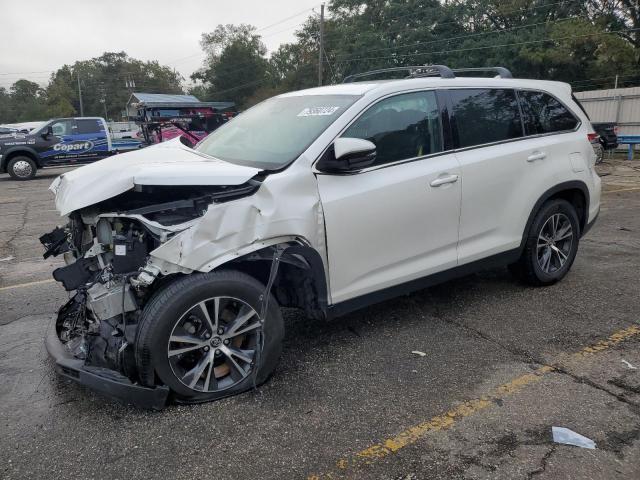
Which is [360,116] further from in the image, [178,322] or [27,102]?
[27,102]

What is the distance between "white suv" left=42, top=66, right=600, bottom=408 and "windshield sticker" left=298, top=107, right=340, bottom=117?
2 centimetres

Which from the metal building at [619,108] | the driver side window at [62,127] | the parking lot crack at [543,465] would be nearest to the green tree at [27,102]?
the driver side window at [62,127]

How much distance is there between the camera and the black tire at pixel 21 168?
1697 cm

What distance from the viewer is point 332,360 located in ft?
11.9

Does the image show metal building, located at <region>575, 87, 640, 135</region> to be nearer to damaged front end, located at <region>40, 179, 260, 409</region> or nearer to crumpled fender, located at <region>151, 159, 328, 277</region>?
crumpled fender, located at <region>151, 159, 328, 277</region>

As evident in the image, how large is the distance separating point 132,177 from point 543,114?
3577 millimetres

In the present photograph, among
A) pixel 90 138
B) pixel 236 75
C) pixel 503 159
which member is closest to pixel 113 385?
pixel 503 159

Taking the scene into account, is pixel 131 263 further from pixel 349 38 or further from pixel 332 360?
pixel 349 38

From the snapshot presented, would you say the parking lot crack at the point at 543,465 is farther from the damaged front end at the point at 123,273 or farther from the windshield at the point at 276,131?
the windshield at the point at 276,131

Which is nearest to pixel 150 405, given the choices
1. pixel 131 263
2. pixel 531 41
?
pixel 131 263

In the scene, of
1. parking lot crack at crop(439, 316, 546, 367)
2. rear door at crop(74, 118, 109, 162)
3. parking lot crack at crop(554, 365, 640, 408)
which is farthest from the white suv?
rear door at crop(74, 118, 109, 162)

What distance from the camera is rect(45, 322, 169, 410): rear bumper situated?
Answer: 111 inches

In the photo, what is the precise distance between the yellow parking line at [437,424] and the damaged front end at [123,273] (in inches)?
43.0

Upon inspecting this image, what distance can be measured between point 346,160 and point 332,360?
1368 mm
